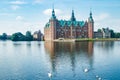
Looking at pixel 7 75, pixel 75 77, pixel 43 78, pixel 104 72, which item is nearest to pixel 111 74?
pixel 104 72

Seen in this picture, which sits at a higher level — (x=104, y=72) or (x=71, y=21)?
(x=71, y=21)

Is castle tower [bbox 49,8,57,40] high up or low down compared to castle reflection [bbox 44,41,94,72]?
up

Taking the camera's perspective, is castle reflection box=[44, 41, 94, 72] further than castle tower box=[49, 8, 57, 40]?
No

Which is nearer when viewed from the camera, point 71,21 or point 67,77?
point 67,77

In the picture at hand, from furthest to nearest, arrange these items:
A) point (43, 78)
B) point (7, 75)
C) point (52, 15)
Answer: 1. point (52, 15)
2. point (7, 75)
3. point (43, 78)

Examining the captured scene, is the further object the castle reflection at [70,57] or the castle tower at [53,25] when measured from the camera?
the castle tower at [53,25]

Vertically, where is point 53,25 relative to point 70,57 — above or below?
above

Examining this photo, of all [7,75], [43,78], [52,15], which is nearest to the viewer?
[43,78]

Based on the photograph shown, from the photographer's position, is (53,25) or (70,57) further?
(53,25)

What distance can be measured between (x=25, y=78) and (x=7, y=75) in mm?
3087

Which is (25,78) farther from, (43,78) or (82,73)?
(82,73)

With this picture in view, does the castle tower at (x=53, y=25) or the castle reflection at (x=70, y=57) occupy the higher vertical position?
the castle tower at (x=53, y=25)

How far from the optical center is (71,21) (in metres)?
199

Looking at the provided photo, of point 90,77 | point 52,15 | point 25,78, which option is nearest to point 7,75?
point 25,78
